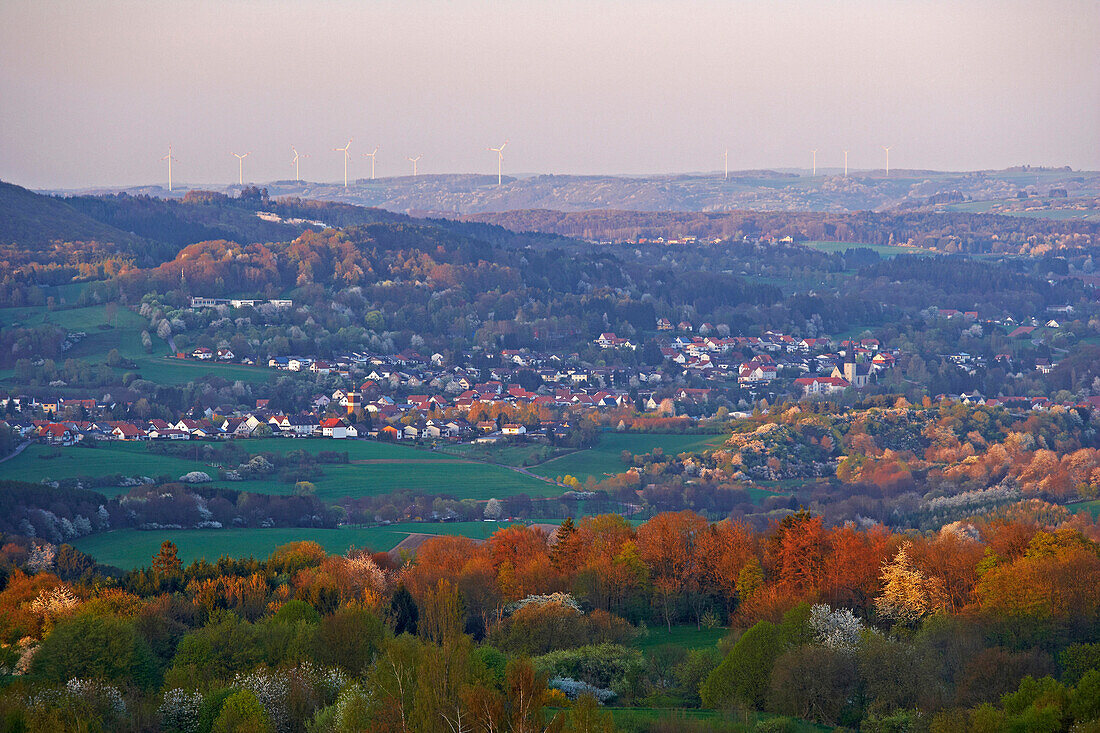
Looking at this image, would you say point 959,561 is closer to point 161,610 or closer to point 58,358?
point 161,610

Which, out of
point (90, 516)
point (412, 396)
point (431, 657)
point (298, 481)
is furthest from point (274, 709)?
point (412, 396)

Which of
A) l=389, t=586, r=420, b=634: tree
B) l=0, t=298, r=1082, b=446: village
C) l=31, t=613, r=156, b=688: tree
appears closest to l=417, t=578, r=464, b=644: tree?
l=389, t=586, r=420, b=634: tree

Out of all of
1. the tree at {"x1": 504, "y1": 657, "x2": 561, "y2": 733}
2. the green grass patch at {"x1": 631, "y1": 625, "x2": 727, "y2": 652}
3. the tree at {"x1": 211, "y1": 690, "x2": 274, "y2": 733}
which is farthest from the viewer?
the green grass patch at {"x1": 631, "y1": 625, "x2": 727, "y2": 652}

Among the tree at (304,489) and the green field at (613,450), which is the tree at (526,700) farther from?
the green field at (613,450)

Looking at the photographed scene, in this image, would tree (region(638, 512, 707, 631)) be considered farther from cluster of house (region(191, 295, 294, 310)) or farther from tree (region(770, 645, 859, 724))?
cluster of house (region(191, 295, 294, 310))

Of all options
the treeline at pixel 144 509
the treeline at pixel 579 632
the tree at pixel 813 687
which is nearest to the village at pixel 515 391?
the treeline at pixel 144 509

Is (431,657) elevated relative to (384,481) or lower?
elevated
